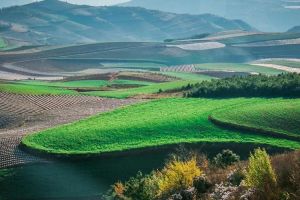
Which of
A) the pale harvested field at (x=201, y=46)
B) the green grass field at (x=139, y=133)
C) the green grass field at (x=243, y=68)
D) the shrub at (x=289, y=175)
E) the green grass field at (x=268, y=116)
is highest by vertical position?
the pale harvested field at (x=201, y=46)

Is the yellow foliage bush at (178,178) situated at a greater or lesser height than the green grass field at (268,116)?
lesser

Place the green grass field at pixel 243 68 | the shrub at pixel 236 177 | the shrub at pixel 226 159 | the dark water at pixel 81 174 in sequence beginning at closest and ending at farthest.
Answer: the shrub at pixel 236 177
the shrub at pixel 226 159
the dark water at pixel 81 174
the green grass field at pixel 243 68

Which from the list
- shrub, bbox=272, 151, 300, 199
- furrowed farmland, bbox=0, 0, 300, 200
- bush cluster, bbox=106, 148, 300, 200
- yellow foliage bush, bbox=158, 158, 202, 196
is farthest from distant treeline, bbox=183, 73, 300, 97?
shrub, bbox=272, 151, 300, 199

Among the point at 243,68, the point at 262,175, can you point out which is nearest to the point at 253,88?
the point at 262,175

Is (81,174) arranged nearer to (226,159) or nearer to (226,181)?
(226,159)

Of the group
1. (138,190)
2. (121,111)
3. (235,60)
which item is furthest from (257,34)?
(138,190)

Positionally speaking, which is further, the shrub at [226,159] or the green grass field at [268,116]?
the green grass field at [268,116]

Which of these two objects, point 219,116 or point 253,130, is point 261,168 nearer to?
point 253,130

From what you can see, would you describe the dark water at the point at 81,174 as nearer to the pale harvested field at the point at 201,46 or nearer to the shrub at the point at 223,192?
the shrub at the point at 223,192

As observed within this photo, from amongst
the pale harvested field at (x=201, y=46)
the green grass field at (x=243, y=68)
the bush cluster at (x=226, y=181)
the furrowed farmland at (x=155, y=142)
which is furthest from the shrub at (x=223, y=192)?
the pale harvested field at (x=201, y=46)
